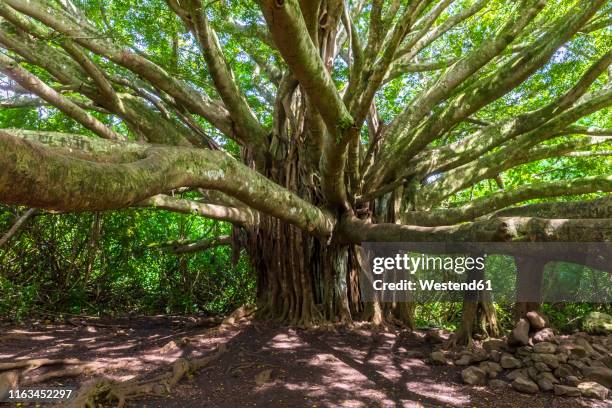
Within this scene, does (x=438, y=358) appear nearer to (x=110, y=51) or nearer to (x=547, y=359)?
(x=547, y=359)

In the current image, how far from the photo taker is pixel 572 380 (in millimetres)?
3453

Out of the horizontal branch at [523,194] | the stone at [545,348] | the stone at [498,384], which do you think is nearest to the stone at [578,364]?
the stone at [545,348]

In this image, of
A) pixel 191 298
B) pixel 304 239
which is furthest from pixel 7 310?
pixel 304 239

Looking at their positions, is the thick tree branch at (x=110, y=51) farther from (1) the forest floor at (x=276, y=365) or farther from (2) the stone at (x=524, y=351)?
(2) the stone at (x=524, y=351)

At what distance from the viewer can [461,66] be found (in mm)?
4801

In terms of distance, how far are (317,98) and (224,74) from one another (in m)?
1.98

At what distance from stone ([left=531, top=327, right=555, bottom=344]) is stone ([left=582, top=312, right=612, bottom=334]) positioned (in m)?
1.05

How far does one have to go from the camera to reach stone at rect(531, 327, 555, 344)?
13.0ft

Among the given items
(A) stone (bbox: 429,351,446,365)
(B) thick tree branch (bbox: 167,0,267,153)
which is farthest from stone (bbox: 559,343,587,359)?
(B) thick tree branch (bbox: 167,0,267,153)

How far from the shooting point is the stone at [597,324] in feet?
15.1

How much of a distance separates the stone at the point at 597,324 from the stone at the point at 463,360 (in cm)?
173

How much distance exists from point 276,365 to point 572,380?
8.31 feet

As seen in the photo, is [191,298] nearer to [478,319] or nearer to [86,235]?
[86,235]

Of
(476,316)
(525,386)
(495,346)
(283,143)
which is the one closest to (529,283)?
(476,316)
